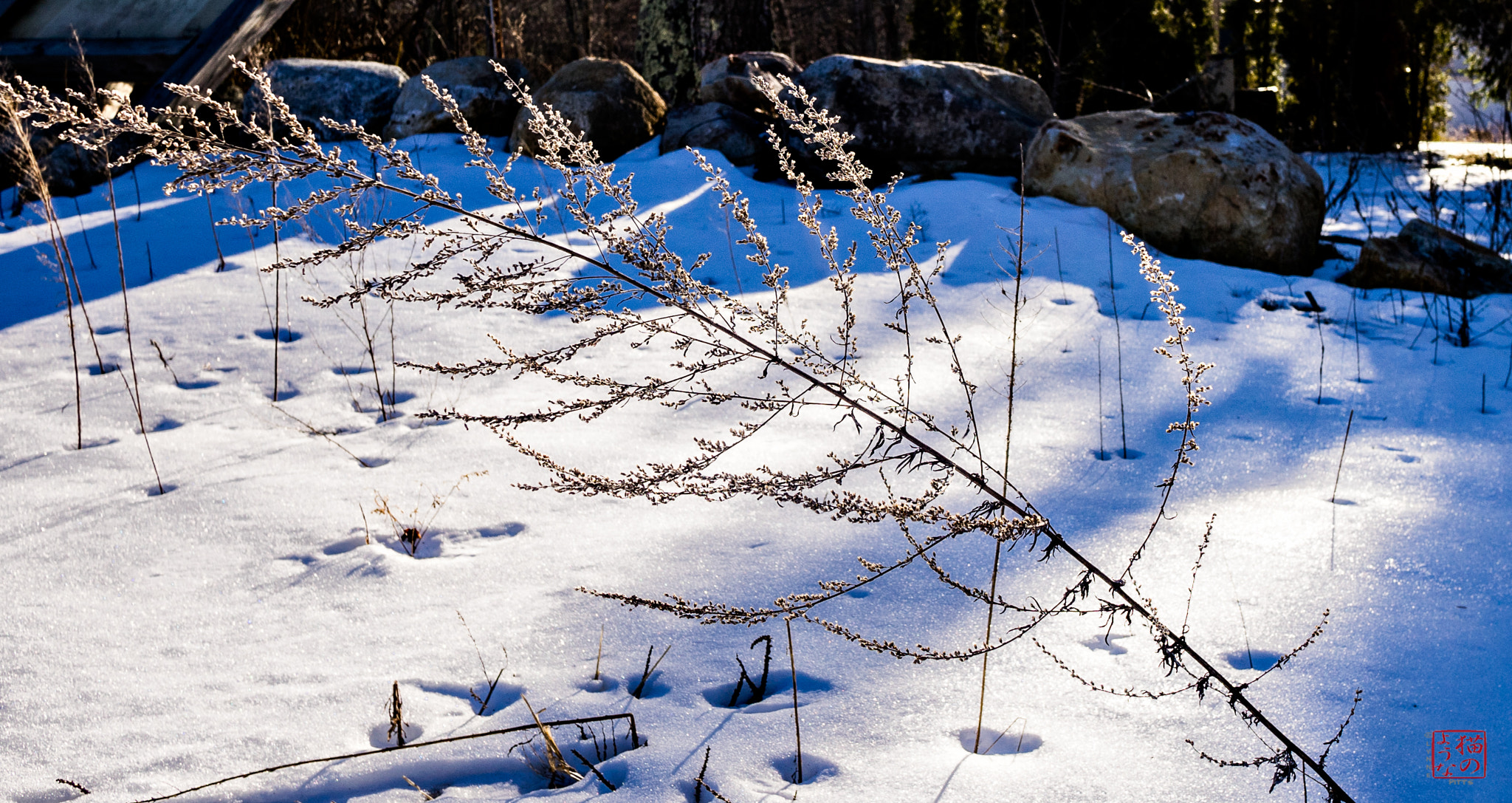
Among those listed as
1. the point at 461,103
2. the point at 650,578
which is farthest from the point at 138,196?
the point at 650,578

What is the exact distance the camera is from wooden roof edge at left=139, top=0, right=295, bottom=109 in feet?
17.1

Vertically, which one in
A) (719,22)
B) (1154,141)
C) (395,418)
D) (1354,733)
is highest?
(719,22)

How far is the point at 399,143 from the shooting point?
6082mm

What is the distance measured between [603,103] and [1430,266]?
471cm

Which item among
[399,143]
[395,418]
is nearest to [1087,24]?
[399,143]

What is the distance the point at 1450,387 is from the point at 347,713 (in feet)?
11.7

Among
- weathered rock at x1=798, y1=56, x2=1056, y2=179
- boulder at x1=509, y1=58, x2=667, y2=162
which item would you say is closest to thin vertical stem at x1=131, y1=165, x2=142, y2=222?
boulder at x1=509, y1=58, x2=667, y2=162

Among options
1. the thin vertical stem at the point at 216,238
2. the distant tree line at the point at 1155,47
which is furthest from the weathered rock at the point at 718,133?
the thin vertical stem at the point at 216,238

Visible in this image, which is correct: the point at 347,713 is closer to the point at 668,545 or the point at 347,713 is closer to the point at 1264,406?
the point at 668,545

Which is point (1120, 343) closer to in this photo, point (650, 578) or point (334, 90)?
point (650, 578)

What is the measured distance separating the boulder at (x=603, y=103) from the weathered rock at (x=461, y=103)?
357 millimetres

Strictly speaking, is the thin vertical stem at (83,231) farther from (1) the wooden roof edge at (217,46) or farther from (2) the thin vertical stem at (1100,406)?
(2) the thin vertical stem at (1100,406)

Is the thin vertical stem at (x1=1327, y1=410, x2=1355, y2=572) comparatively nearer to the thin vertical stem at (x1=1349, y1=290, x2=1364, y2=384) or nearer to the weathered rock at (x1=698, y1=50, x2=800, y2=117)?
the thin vertical stem at (x1=1349, y1=290, x2=1364, y2=384)
